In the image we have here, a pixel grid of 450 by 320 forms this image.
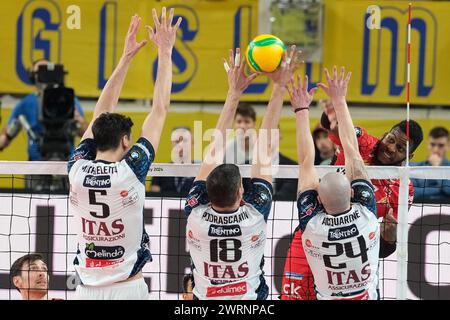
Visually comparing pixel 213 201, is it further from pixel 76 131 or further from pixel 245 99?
pixel 245 99

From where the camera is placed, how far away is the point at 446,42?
609 inches

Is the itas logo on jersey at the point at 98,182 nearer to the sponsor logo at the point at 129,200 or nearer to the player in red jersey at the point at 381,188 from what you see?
the sponsor logo at the point at 129,200

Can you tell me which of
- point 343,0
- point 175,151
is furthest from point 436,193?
point 343,0

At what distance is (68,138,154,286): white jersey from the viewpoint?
8.25 meters

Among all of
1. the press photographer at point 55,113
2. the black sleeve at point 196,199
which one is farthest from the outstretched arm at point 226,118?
the press photographer at point 55,113

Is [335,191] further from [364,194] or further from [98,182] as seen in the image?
[98,182]

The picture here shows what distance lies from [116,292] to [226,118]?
1.74 metres

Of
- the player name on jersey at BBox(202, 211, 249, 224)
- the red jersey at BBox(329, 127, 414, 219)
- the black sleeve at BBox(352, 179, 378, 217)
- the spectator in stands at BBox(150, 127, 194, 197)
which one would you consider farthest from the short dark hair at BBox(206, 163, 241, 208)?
the spectator in stands at BBox(150, 127, 194, 197)

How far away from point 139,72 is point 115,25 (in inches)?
31.6

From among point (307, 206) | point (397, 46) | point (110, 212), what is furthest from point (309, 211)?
point (397, 46)

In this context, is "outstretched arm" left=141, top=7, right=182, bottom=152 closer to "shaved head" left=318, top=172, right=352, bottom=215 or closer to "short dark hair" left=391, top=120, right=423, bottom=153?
"shaved head" left=318, top=172, right=352, bottom=215

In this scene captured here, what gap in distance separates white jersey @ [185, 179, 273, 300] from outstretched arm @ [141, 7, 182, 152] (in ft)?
1.98

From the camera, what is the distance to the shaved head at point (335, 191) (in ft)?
26.2

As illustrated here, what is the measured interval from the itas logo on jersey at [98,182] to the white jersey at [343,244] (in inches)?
62.9
